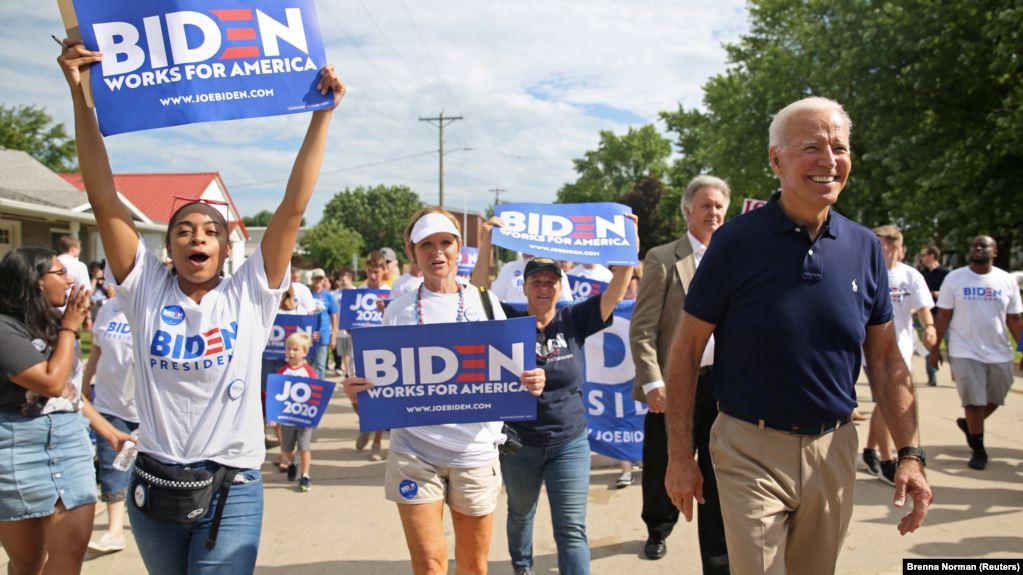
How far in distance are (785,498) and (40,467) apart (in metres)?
3.18

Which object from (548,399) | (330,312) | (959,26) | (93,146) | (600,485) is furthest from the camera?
(959,26)

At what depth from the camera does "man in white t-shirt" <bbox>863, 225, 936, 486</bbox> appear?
6.36 metres

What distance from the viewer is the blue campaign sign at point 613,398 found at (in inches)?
253

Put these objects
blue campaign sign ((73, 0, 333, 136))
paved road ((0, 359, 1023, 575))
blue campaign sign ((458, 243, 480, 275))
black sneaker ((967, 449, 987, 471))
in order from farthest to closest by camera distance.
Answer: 1. blue campaign sign ((458, 243, 480, 275))
2. black sneaker ((967, 449, 987, 471))
3. paved road ((0, 359, 1023, 575))
4. blue campaign sign ((73, 0, 333, 136))

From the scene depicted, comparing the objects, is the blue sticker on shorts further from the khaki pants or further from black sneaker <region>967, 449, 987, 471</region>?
black sneaker <region>967, 449, 987, 471</region>

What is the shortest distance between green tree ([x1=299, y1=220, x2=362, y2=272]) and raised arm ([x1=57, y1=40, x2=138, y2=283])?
58.2 metres

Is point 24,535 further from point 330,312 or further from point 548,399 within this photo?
point 330,312

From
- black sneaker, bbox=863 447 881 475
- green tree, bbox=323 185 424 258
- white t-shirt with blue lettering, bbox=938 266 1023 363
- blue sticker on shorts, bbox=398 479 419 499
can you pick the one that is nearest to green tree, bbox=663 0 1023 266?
white t-shirt with blue lettering, bbox=938 266 1023 363

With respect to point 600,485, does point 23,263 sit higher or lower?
higher

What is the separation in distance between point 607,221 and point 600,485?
2.55 metres

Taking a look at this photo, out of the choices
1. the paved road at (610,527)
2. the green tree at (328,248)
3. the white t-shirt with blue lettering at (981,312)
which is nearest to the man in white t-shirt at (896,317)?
the paved road at (610,527)

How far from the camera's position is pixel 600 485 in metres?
6.43

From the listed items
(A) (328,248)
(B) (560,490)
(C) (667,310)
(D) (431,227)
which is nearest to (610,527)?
(B) (560,490)

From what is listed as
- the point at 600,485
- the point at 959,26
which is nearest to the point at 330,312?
the point at 600,485
